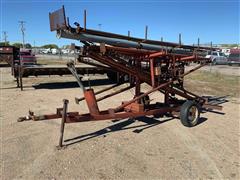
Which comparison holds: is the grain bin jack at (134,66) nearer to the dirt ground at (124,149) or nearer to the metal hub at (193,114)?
the metal hub at (193,114)

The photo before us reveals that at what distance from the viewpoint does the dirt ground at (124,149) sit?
431 centimetres

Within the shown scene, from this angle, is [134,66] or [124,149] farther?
[134,66]

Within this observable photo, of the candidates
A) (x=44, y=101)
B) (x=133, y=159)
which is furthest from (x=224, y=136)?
(x=44, y=101)

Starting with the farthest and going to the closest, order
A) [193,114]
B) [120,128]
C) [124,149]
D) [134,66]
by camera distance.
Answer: [193,114] < [134,66] < [120,128] < [124,149]

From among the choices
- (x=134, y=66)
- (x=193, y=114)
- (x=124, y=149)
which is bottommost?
(x=124, y=149)

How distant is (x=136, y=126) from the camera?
677 centimetres

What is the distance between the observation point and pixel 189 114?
6.85 meters

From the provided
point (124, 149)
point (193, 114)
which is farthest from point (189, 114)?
point (124, 149)

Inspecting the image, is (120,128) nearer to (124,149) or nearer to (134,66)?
(124,149)

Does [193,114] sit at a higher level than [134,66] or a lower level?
lower

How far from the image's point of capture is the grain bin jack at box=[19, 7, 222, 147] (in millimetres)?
5531

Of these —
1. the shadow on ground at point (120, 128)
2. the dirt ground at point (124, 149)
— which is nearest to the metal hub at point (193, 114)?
Result: the dirt ground at point (124, 149)

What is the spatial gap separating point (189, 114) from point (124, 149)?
2.30 m

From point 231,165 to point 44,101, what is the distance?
22.5 ft
